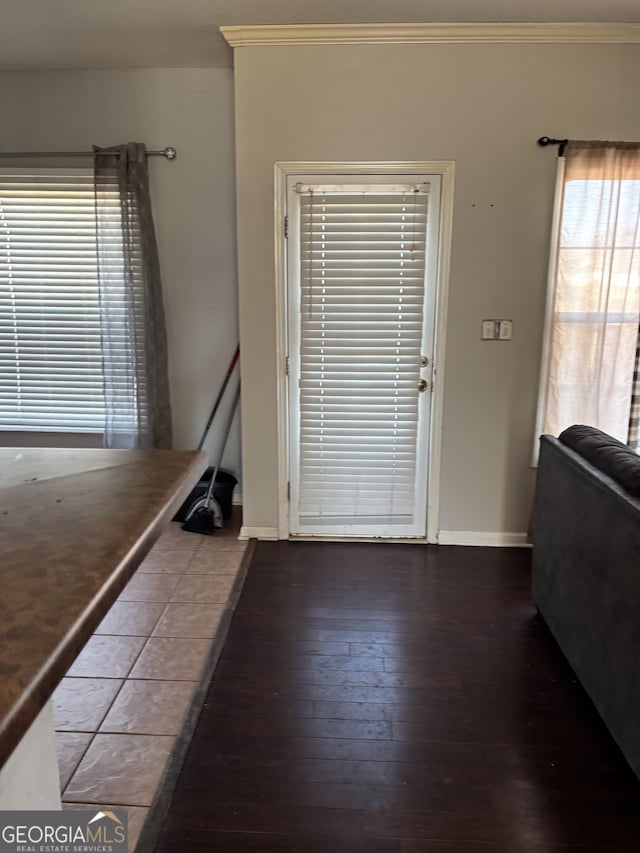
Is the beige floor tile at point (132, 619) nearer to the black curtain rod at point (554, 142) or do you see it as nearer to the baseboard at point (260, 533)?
the baseboard at point (260, 533)

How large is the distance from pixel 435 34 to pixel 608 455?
84.4 inches

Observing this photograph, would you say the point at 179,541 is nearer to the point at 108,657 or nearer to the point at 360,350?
the point at 108,657

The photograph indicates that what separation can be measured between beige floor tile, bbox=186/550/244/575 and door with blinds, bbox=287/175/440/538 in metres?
0.40

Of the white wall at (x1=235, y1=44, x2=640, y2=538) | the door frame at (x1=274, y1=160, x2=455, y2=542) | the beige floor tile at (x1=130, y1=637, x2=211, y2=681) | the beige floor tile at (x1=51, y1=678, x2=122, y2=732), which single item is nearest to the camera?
the beige floor tile at (x1=51, y1=678, x2=122, y2=732)

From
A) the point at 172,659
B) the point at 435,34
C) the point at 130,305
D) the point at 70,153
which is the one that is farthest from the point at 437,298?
the point at 70,153

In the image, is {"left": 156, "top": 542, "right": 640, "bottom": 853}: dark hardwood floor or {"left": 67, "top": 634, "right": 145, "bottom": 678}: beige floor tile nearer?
{"left": 156, "top": 542, "right": 640, "bottom": 853}: dark hardwood floor

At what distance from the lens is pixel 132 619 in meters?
2.50

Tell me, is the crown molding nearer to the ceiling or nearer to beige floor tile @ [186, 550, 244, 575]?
the ceiling

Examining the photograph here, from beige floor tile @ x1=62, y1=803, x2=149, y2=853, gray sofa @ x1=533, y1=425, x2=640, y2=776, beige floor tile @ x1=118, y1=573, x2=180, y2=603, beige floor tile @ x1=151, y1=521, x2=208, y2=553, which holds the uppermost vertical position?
gray sofa @ x1=533, y1=425, x2=640, y2=776

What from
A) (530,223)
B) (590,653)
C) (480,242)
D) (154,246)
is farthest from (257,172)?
(590,653)

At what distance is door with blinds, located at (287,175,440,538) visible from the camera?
2.95m

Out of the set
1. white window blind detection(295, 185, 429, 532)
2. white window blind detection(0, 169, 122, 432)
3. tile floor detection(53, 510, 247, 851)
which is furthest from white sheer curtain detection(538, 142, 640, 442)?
white window blind detection(0, 169, 122, 432)

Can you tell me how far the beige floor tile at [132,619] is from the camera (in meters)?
2.41

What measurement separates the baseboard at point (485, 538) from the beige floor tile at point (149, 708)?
1.71 m
